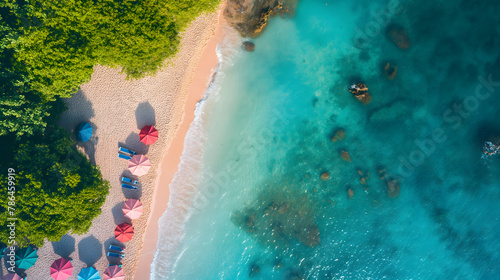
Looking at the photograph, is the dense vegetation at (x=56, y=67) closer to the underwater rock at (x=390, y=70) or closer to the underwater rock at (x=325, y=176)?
the underwater rock at (x=390, y=70)

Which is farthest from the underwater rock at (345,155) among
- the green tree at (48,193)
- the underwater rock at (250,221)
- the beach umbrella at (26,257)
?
the beach umbrella at (26,257)

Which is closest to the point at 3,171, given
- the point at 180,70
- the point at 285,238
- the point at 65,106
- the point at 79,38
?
the point at 65,106

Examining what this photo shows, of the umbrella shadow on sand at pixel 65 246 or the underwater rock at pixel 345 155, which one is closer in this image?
the umbrella shadow on sand at pixel 65 246

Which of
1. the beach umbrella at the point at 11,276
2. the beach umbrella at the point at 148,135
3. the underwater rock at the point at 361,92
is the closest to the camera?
the beach umbrella at the point at 11,276

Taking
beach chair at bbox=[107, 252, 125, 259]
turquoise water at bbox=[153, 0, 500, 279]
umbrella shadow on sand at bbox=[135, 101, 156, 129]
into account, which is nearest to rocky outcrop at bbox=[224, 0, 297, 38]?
turquoise water at bbox=[153, 0, 500, 279]

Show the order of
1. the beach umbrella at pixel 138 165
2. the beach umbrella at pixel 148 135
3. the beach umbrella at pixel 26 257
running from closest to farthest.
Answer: the beach umbrella at pixel 26 257, the beach umbrella at pixel 148 135, the beach umbrella at pixel 138 165

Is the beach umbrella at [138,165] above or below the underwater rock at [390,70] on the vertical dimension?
below

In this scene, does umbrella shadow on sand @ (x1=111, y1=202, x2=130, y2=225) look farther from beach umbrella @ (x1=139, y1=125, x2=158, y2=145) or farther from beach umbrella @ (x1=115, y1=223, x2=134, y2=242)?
beach umbrella @ (x1=139, y1=125, x2=158, y2=145)
